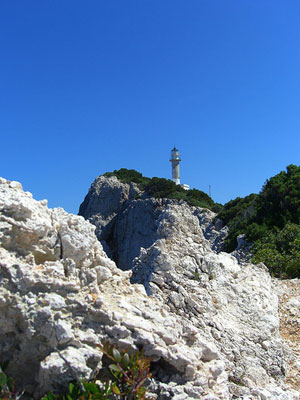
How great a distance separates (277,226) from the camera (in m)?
21.4

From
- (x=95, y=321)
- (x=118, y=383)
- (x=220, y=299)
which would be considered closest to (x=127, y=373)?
(x=118, y=383)

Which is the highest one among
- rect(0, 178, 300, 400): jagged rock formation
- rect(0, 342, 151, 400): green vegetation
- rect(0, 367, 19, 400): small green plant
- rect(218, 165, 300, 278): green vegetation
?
rect(218, 165, 300, 278): green vegetation

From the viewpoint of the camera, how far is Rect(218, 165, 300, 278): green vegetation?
1434 cm

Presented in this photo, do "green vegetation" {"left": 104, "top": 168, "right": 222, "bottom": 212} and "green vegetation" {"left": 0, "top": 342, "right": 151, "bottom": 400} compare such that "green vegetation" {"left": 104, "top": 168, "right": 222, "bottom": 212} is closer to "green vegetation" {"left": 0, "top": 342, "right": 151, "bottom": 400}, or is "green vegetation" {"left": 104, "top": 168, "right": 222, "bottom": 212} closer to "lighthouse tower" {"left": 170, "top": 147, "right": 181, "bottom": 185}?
"lighthouse tower" {"left": 170, "top": 147, "right": 181, "bottom": 185}

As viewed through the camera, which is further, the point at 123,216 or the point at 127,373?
the point at 123,216

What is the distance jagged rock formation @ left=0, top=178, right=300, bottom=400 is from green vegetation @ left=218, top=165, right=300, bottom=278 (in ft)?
25.2

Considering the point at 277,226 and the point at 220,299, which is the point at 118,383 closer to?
the point at 220,299

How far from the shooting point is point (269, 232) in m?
19.7

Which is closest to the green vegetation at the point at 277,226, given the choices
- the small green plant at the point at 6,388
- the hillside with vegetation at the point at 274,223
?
the hillside with vegetation at the point at 274,223

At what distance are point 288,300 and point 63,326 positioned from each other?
7.07 m

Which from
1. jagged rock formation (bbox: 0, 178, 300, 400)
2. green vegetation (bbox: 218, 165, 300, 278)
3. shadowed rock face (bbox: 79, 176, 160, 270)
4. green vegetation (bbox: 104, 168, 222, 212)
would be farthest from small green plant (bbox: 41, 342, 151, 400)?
green vegetation (bbox: 104, 168, 222, 212)

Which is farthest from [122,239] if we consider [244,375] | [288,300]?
[244,375]

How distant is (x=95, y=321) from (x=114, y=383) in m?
0.66

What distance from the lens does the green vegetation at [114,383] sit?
3686mm
